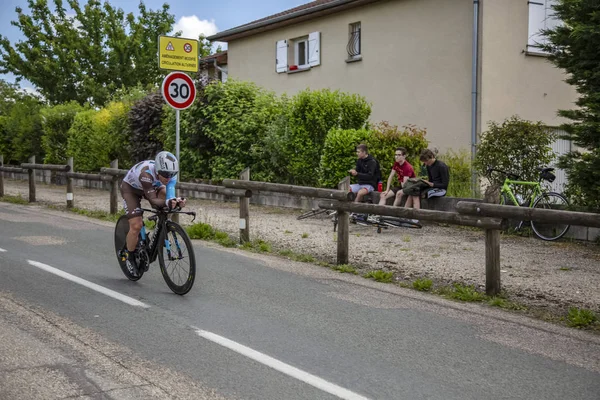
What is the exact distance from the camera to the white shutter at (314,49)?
25141 millimetres

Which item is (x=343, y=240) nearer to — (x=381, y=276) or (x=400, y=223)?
(x=381, y=276)

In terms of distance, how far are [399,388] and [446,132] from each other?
16251 mm

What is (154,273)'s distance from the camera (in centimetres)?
920

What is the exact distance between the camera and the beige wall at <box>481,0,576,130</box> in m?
19.5

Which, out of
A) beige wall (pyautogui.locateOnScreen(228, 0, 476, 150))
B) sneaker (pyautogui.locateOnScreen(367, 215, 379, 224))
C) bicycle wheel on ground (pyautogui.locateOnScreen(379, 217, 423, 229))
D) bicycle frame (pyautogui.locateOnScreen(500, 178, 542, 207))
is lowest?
bicycle wheel on ground (pyautogui.locateOnScreen(379, 217, 423, 229))

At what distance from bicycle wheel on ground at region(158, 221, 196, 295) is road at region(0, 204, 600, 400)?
18 cm

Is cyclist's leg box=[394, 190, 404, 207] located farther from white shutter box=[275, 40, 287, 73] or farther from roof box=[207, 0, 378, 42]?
white shutter box=[275, 40, 287, 73]

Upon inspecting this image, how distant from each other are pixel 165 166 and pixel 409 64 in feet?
50.7

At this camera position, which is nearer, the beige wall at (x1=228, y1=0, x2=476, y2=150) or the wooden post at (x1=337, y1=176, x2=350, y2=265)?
the wooden post at (x1=337, y1=176, x2=350, y2=265)

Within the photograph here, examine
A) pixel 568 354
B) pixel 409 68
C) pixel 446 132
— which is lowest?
pixel 568 354

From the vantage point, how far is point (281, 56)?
26.9 meters

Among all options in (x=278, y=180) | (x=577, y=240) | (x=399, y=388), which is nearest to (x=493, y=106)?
(x=278, y=180)

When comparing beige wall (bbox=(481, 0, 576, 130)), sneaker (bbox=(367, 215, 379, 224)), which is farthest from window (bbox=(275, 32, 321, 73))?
sneaker (bbox=(367, 215, 379, 224))

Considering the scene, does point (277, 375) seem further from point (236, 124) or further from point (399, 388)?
point (236, 124)
